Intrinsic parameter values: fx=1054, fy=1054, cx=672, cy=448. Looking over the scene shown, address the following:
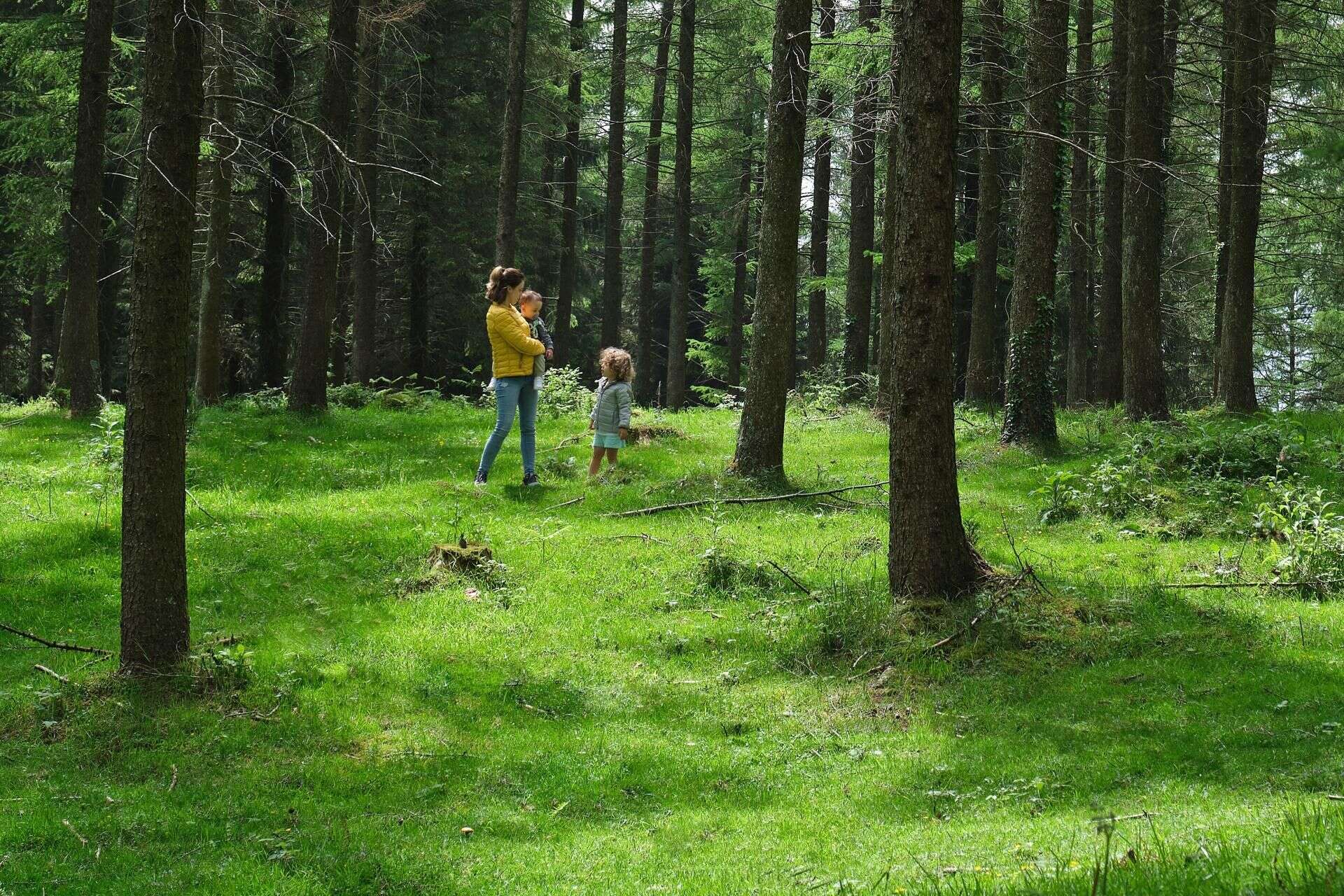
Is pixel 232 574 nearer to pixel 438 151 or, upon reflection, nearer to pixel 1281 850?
pixel 1281 850

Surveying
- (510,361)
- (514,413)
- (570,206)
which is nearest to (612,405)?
(514,413)

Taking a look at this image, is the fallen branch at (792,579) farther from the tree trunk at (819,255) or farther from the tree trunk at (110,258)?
the tree trunk at (110,258)

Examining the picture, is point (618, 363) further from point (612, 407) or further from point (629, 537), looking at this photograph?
point (629, 537)

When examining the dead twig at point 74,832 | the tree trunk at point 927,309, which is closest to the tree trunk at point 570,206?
the tree trunk at point 927,309

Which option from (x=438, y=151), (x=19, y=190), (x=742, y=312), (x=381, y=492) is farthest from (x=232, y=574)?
(x=742, y=312)

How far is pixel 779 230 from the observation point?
12828 millimetres

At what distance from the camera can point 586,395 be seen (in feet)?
63.7

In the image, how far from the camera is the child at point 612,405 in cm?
1341

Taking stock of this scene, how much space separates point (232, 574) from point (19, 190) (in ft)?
54.9

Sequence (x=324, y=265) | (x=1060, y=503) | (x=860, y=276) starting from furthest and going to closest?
(x=860, y=276) < (x=324, y=265) < (x=1060, y=503)

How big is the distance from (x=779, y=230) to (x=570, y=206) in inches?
845

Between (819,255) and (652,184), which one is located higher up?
(652,184)

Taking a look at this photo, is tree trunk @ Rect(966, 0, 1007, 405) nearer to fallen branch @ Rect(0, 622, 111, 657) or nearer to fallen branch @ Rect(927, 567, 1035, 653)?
fallen branch @ Rect(927, 567, 1035, 653)

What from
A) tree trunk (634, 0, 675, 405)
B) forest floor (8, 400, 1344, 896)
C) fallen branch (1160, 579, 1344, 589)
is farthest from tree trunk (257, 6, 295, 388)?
fallen branch (1160, 579, 1344, 589)
